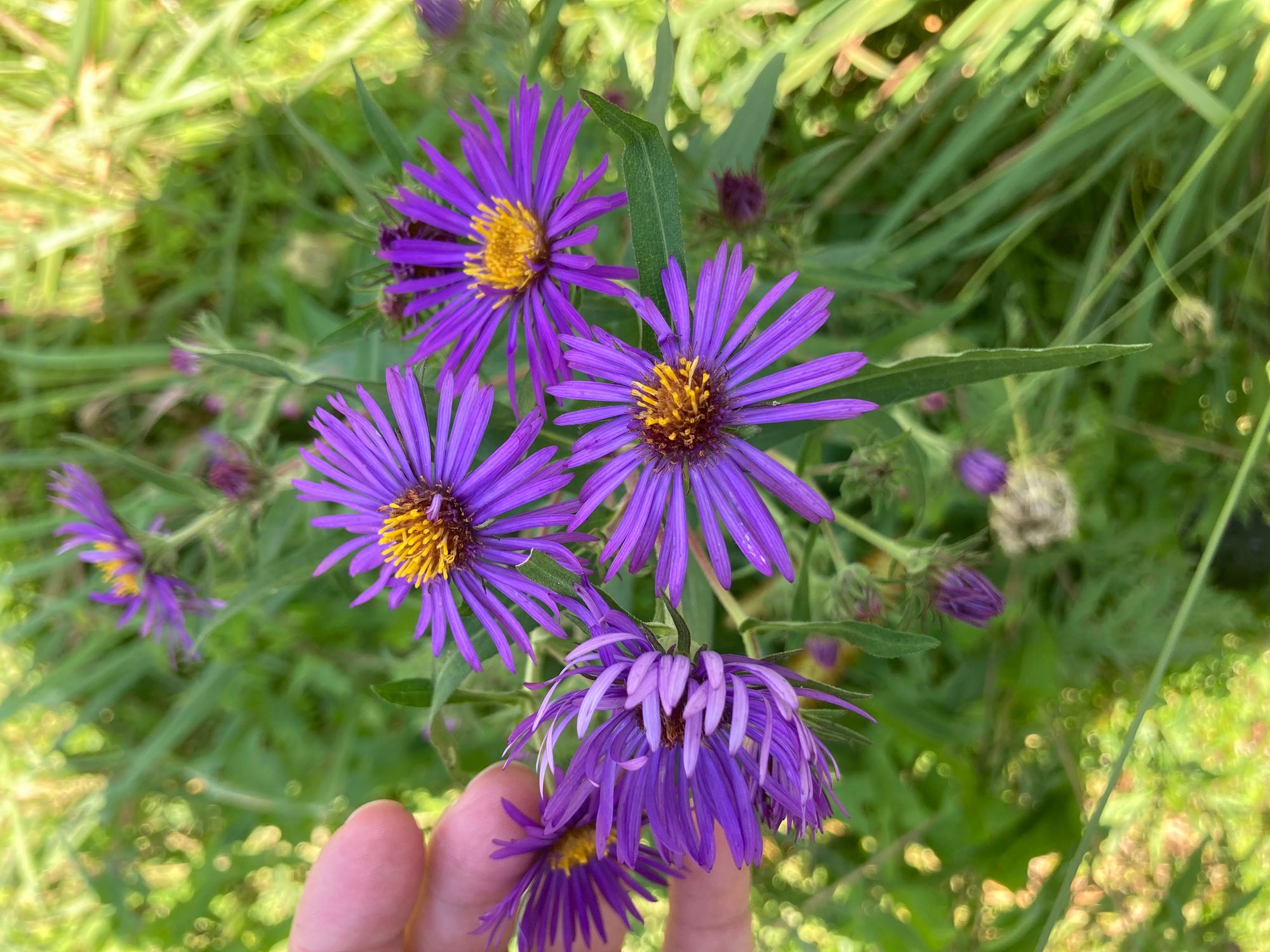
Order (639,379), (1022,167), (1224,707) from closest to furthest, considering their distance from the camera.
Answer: (639,379), (1022,167), (1224,707)

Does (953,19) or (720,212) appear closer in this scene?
(720,212)

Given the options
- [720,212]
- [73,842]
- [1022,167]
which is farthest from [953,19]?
[73,842]

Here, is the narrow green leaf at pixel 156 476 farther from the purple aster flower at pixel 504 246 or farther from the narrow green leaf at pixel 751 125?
the narrow green leaf at pixel 751 125

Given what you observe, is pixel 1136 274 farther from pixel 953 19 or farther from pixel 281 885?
pixel 281 885

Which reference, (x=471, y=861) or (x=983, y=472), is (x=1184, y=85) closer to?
(x=983, y=472)

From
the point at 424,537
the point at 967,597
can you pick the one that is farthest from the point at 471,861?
the point at 967,597

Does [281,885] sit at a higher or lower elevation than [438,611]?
lower

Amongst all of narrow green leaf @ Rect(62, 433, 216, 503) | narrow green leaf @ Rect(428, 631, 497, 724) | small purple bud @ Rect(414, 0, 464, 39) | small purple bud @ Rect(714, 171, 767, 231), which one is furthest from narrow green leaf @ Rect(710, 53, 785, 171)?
narrow green leaf @ Rect(62, 433, 216, 503)
